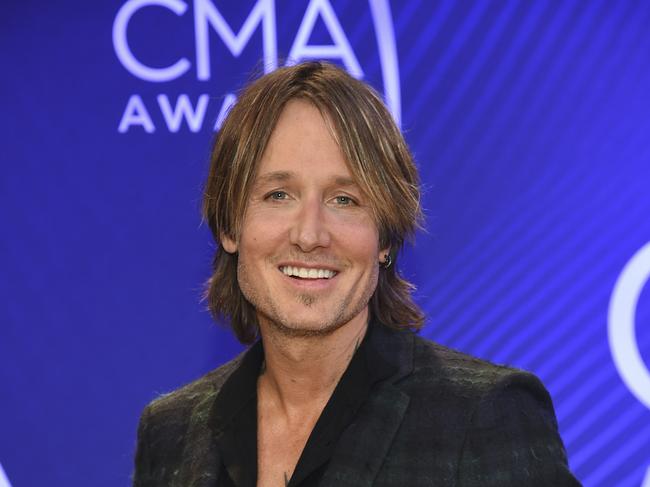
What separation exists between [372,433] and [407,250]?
1.04 m

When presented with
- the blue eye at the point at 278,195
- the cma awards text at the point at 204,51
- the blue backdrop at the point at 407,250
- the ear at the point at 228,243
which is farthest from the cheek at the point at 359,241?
the cma awards text at the point at 204,51

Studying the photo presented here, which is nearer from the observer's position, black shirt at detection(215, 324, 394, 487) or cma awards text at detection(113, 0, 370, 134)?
black shirt at detection(215, 324, 394, 487)

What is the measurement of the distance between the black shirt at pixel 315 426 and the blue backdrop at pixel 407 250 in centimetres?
81

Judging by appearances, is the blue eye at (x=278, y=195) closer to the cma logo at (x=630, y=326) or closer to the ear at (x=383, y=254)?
the ear at (x=383, y=254)

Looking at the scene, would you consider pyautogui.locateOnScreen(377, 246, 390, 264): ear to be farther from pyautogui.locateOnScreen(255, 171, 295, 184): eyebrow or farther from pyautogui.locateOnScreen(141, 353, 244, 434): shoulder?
pyautogui.locateOnScreen(141, 353, 244, 434): shoulder

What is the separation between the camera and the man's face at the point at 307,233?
1715 millimetres

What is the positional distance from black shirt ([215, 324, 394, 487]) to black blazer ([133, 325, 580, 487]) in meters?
0.02

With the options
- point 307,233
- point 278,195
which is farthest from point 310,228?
point 278,195

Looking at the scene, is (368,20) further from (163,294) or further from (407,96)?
(163,294)

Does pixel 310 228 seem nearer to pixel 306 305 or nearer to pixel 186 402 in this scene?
pixel 306 305

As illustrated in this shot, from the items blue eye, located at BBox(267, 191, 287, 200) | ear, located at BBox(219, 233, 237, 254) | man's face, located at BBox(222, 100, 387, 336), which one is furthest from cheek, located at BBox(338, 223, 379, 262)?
ear, located at BBox(219, 233, 237, 254)

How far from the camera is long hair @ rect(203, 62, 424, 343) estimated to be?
174cm

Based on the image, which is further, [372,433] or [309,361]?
[309,361]

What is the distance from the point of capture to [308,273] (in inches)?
68.6
